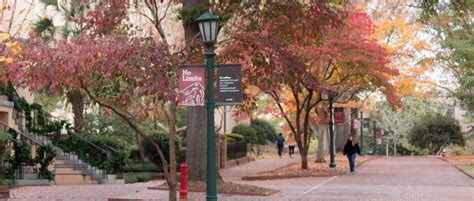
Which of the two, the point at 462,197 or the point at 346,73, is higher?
the point at 346,73

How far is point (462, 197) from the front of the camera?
1772 cm

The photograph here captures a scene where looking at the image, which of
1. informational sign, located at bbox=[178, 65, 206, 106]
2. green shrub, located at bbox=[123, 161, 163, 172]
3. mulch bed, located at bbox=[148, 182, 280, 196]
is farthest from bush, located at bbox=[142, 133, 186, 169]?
informational sign, located at bbox=[178, 65, 206, 106]

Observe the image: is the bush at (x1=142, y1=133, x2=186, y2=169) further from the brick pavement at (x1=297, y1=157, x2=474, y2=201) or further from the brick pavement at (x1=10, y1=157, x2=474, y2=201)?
the brick pavement at (x1=297, y1=157, x2=474, y2=201)

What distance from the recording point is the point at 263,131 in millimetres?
52156

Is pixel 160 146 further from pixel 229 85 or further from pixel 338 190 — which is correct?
pixel 229 85

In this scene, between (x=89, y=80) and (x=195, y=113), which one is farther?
(x=195, y=113)

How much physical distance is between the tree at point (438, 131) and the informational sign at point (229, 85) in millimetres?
44565

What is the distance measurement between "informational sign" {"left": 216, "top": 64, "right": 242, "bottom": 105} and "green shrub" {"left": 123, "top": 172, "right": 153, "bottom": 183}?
12.5 m

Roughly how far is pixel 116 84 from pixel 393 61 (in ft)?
85.8

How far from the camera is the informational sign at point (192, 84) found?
1259cm

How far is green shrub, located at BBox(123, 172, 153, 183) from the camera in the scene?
24.3 m

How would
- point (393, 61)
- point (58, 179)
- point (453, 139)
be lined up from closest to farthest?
point (58, 179) < point (393, 61) < point (453, 139)

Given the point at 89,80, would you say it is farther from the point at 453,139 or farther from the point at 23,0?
the point at 453,139

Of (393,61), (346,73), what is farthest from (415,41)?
(346,73)
